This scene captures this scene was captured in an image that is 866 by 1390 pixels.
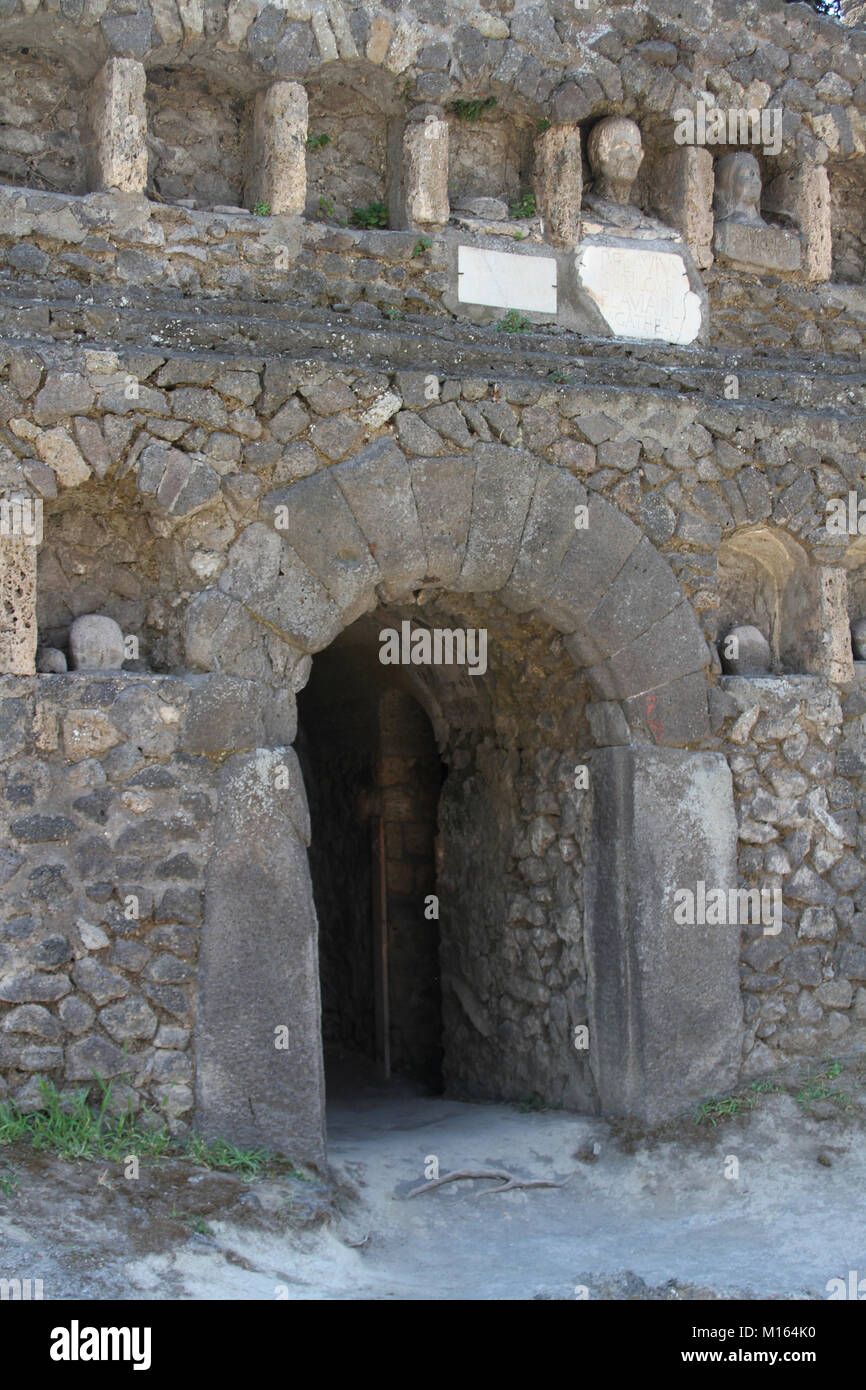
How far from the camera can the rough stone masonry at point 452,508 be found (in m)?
4.67

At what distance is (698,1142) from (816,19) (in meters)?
4.69

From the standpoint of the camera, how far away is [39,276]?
4887 millimetres

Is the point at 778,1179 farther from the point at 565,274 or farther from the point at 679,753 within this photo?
the point at 565,274

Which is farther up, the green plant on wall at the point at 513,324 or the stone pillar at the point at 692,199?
the stone pillar at the point at 692,199

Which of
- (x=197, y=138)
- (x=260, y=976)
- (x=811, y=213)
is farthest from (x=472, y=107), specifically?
(x=260, y=976)

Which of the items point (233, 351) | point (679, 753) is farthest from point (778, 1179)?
point (233, 351)

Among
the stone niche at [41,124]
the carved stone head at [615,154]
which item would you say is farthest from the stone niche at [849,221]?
the stone niche at [41,124]

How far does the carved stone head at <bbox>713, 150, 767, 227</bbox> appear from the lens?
19.5ft

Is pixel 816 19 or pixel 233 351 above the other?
pixel 816 19

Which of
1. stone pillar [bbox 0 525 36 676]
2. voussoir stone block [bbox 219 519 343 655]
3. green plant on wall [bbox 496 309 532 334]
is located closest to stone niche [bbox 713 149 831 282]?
green plant on wall [bbox 496 309 532 334]

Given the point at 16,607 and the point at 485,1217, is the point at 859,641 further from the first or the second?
the point at 16,607

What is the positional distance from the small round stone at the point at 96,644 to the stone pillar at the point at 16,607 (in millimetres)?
181

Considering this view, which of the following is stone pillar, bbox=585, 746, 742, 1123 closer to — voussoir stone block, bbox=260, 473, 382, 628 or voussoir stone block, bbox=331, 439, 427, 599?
voussoir stone block, bbox=331, 439, 427, 599

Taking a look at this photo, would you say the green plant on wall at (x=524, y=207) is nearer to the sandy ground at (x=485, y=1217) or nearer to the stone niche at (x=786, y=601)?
the stone niche at (x=786, y=601)
